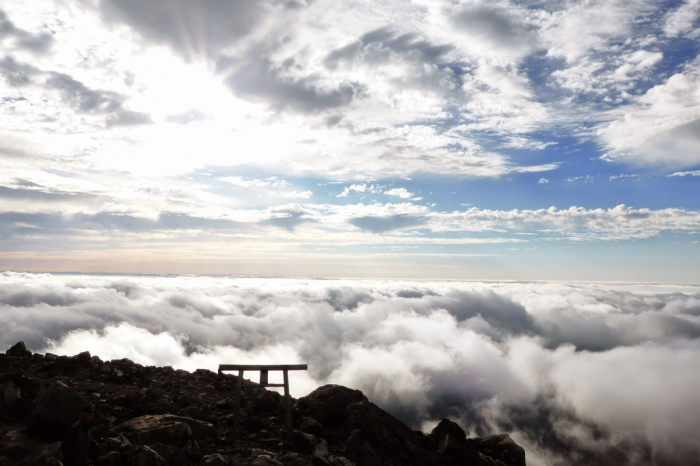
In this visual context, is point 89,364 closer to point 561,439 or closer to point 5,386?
point 5,386

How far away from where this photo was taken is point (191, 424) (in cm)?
1423

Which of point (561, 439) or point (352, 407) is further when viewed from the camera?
point (561, 439)

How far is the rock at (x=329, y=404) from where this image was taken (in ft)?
55.8

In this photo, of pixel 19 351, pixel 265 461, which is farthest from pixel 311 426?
pixel 19 351

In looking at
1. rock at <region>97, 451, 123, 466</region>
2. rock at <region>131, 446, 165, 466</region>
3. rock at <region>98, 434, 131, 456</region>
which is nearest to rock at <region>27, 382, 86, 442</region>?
rock at <region>98, 434, 131, 456</region>

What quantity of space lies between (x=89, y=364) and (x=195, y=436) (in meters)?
9.40

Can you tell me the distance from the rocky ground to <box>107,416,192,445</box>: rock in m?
0.03

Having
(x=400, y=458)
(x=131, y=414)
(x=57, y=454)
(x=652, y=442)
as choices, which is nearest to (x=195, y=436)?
(x=131, y=414)

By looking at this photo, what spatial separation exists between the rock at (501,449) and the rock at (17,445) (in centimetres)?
1767

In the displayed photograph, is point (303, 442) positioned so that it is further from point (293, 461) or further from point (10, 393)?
point (10, 393)

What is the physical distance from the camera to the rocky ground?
39.4 ft

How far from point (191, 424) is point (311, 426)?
15.0 ft

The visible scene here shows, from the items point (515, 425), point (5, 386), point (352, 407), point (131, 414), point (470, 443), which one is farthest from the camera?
point (515, 425)

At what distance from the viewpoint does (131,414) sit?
14812 mm
